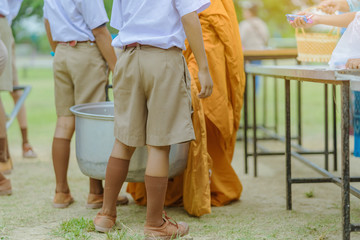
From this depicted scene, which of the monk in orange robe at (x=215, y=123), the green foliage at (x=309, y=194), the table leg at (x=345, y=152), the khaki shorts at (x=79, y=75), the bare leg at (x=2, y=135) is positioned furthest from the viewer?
the bare leg at (x=2, y=135)

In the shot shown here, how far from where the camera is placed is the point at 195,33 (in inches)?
101

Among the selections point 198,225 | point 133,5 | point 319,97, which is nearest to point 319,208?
point 198,225

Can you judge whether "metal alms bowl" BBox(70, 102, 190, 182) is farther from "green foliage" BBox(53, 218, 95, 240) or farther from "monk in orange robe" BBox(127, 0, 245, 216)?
"green foliage" BBox(53, 218, 95, 240)

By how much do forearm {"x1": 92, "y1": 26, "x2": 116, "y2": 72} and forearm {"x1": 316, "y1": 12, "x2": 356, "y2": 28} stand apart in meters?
1.19

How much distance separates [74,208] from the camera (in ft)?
11.1

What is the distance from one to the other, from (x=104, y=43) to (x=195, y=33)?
88cm

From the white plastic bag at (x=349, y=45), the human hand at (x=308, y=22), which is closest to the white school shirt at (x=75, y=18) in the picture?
the human hand at (x=308, y=22)

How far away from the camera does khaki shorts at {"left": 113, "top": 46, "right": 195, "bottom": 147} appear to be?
261 cm

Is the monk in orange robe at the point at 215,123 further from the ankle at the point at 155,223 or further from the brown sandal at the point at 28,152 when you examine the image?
the brown sandal at the point at 28,152

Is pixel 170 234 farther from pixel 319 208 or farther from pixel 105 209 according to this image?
pixel 319 208

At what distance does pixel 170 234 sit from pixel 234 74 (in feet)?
3.57

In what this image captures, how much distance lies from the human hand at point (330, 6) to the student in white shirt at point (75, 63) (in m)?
1.26

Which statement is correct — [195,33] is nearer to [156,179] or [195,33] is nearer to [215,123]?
Result: [156,179]

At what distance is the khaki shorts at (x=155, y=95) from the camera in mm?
2607
